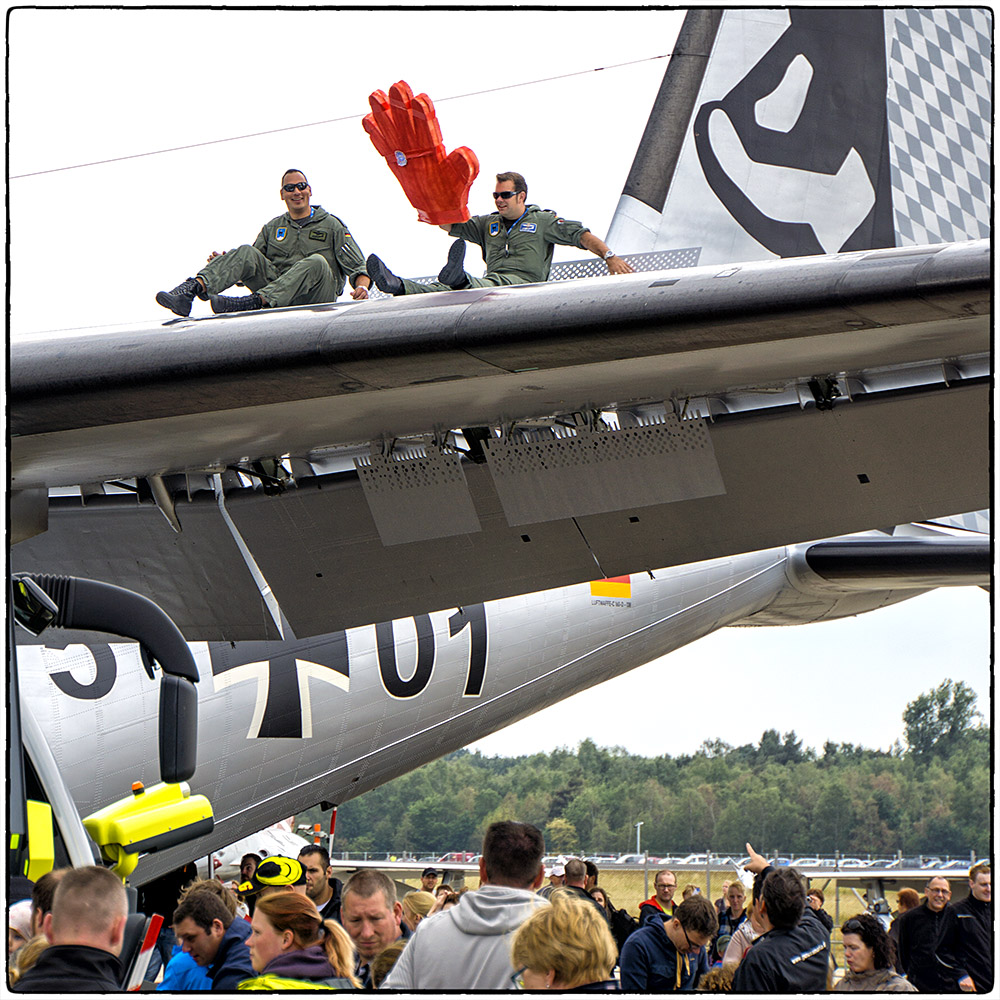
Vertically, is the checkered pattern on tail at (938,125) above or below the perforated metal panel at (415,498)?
above

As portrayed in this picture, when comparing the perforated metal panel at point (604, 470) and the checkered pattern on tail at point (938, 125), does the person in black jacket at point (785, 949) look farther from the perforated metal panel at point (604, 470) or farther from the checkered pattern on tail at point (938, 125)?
the checkered pattern on tail at point (938, 125)

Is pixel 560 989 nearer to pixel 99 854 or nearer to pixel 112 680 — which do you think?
pixel 99 854

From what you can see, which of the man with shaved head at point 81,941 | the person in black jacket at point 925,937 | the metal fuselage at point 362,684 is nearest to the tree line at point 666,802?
the metal fuselage at point 362,684

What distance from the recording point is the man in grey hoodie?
3.27m

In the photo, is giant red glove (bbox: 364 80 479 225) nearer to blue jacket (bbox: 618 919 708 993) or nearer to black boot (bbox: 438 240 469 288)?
black boot (bbox: 438 240 469 288)

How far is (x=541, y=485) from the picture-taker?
23.0ft

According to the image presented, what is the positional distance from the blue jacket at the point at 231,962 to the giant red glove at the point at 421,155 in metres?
3.86

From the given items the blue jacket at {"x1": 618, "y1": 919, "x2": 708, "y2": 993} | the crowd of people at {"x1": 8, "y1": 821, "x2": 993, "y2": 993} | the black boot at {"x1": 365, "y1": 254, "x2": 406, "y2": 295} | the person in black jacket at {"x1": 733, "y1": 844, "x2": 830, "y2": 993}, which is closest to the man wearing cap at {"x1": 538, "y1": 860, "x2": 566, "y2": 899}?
the crowd of people at {"x1": 8, "y1": 821, "x2": 993, "y2": 993}

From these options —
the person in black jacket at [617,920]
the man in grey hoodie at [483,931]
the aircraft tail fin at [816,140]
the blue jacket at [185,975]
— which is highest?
the aircraft tail fin at [816,140]

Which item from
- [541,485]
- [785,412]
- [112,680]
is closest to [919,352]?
[785,412]

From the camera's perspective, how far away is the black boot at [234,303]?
7159 millimetres

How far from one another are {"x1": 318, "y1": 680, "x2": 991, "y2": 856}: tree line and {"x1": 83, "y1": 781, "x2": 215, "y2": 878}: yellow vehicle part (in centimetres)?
9573

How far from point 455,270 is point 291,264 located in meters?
1.55

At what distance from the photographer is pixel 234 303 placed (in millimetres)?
7164
